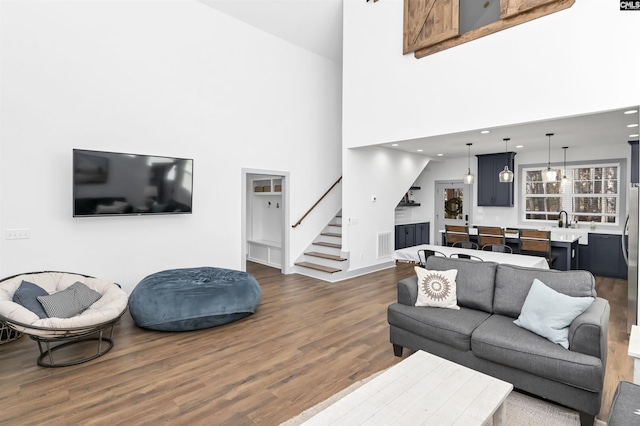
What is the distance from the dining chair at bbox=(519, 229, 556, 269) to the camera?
5.48 meters

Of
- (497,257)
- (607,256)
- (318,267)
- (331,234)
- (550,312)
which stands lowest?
(318,267)

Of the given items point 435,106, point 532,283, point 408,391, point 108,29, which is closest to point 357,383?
point 408,391

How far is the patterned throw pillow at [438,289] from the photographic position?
3211 millimetres

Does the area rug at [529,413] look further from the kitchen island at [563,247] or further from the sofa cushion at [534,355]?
the kitchen island at [563,247]

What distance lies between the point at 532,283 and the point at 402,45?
409 centimetres

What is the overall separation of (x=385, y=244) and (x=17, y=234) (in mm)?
5901

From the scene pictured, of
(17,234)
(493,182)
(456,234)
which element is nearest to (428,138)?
(456,234)

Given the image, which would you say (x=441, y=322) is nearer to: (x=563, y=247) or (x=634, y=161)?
(x=563, y=247)

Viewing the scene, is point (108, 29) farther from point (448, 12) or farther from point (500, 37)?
point (500, 37)

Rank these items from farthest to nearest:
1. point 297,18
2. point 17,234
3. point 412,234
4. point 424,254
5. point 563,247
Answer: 1. point 412,234
2. point 297,18
3. point 563,247
4. point 424,254
5. point 17,234

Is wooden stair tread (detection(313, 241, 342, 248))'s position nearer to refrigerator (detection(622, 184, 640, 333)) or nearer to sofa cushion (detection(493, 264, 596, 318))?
sofa cushion (detection(493, 264, 596, 318))

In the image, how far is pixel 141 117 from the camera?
4.84 meters

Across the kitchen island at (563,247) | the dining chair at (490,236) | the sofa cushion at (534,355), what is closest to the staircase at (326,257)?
the dining chair at (490,236)

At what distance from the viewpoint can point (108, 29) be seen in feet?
14.9
